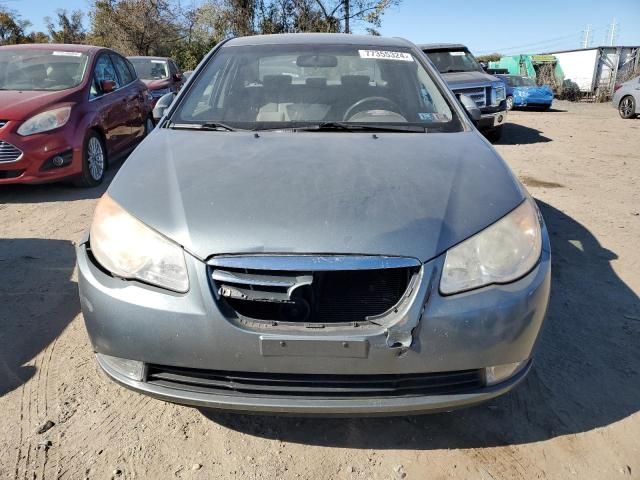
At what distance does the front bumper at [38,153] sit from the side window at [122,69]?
216 centimetres

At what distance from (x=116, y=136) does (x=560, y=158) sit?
6.93 meters

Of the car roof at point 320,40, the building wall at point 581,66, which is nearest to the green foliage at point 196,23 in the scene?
the building wall at point 581,66

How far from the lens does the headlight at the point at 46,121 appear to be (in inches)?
202

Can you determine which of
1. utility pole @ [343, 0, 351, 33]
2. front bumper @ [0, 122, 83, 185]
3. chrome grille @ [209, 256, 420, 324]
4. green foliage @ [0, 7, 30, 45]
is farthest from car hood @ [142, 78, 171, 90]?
green foliage @ [0, 7, 30, 45]

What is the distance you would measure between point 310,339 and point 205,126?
5.13 ft

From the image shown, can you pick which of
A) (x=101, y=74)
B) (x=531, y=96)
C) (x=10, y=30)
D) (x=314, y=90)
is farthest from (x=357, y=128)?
(x=10, y=30)

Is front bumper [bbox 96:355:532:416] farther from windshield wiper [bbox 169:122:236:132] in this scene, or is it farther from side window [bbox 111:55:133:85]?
side window [bbox 111:55:133:85]

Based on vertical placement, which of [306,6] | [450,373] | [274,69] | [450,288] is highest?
[306,6]

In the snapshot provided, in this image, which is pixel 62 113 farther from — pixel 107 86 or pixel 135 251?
pixel 135 251

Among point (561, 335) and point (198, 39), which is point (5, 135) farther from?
point (198, 39)

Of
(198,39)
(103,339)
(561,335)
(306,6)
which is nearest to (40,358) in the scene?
(103,339)

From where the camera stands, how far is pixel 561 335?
2.88 meters

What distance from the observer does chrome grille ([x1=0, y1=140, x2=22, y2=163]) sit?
505 cm

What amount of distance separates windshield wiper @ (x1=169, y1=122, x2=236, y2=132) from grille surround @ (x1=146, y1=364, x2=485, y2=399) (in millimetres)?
1397
